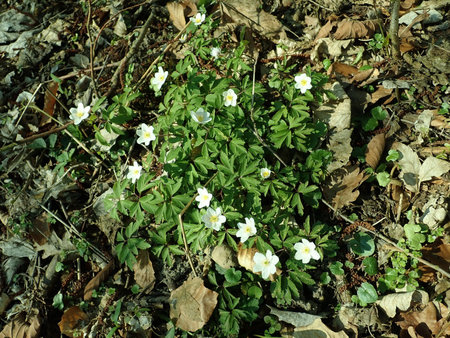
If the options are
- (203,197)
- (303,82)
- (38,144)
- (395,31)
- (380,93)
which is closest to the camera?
(203,197)

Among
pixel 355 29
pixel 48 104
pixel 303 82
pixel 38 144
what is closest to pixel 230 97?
pixel 303 82

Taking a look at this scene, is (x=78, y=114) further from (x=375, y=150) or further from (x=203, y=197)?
(x=375, y=150)

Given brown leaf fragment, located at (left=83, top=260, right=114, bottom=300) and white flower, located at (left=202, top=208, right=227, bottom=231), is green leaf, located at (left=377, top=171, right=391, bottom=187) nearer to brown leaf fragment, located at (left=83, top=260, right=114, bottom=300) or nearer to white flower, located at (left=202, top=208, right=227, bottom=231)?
white flower, located at (left=202, top=208, right=227, bottom=231)

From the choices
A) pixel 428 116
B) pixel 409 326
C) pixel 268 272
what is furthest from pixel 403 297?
pixel 428 116

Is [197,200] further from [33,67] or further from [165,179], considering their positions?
[33,67]

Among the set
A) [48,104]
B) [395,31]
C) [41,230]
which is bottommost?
[41,230]

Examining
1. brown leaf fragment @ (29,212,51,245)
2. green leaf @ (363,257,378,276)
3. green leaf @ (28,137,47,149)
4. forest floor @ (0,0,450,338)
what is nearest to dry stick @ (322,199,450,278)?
forest floor @ (0,0,450,338)

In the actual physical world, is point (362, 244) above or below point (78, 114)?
below

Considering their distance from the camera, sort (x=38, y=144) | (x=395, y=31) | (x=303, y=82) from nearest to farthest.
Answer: (x=303, y=82) < (x=395, y=31) < (x=38, y=144)
